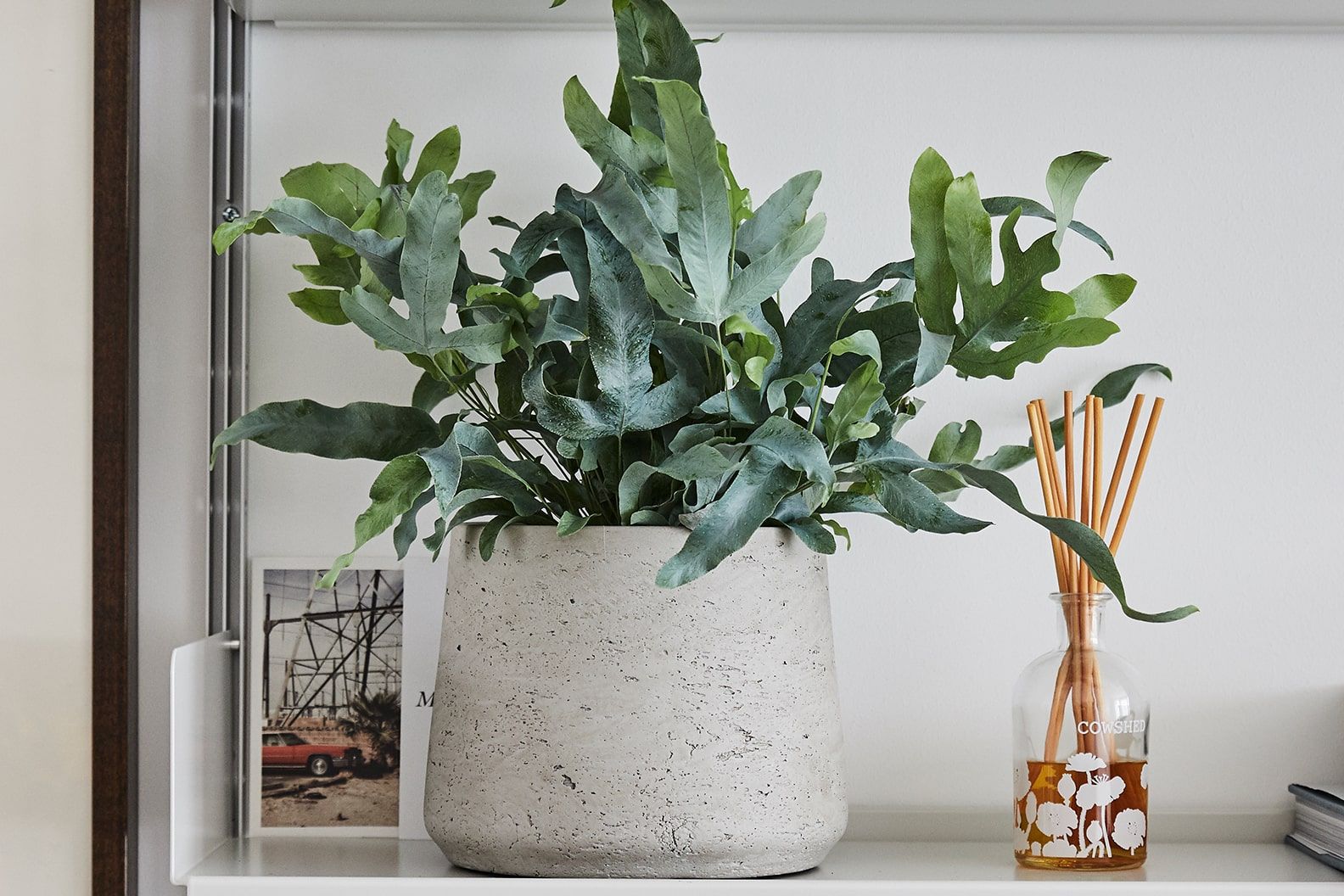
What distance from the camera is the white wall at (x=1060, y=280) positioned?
2.96ft

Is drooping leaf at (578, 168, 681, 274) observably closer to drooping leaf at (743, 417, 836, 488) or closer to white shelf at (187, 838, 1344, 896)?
drooping leaf at (743, 417, 836, 488)

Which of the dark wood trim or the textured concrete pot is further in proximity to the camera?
the dark wood trim

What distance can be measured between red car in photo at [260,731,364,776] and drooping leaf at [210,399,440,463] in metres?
0.29

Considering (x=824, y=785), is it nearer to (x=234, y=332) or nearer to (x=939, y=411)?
(x=939, y=411)

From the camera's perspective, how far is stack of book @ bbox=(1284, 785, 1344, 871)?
787 millimetres

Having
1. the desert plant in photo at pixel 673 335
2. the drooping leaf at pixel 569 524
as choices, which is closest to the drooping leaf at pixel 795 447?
the desert plant in photo at pixel 673 335

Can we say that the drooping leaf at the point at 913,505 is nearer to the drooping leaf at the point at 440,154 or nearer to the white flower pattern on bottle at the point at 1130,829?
the white flower pattern on bottle at the point at 1130,829

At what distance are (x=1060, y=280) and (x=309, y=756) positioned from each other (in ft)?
2.23

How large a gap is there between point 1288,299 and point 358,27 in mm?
768

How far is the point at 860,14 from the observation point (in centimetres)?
91

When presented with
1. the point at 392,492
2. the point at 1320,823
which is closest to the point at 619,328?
the point at 392,492

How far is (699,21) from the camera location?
0.92 metres

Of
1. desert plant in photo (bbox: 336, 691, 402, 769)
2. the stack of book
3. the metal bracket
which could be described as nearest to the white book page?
desert plant in photo (bbox: 336, 691, 402, 769)

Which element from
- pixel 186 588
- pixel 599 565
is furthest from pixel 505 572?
pixel 186 588
